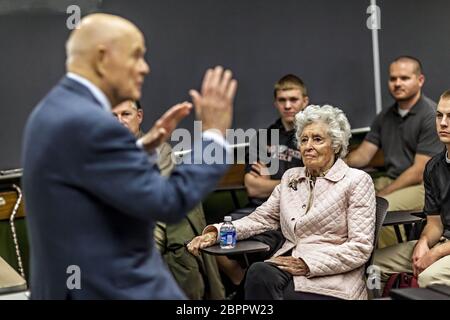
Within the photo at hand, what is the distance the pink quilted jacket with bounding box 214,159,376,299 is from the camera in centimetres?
340

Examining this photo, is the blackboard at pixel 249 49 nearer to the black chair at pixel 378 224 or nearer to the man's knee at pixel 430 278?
the black chair at pixel 378 224

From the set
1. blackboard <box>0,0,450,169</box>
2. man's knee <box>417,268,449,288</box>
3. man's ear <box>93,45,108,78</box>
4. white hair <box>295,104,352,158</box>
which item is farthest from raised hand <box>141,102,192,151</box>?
blackboard <box>0,0,450,169</box>

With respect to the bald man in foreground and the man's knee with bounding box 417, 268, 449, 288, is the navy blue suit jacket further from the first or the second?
the man's knee with bounding box 417, 268, 449, 288

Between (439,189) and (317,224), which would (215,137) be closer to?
(317,224)

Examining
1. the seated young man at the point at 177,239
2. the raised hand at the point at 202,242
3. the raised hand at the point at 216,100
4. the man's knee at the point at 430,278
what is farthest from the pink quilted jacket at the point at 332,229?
the raised hand at the point at 216,100

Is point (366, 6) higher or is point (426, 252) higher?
point (366, 6)

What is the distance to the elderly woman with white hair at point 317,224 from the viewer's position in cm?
341

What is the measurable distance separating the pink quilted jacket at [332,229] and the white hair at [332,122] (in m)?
0.09

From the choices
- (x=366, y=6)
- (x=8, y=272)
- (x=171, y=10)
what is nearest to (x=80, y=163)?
(x=8, y=272)

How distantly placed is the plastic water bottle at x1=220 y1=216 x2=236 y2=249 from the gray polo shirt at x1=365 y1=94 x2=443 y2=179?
70.9 inches
